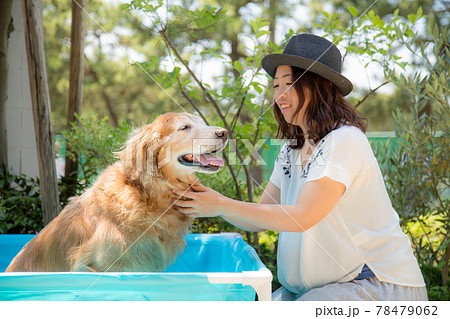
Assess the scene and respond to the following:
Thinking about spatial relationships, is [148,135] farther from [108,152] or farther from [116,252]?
[108,152]

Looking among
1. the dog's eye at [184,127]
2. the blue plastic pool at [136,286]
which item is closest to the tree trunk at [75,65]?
the dog's eye at [184,127]

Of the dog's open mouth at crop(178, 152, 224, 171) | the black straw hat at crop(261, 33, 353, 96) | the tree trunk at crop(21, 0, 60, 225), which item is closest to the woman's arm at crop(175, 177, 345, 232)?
the dog's open mouth at crop(178, 152, 224, 171)

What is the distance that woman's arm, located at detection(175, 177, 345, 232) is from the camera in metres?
1.94

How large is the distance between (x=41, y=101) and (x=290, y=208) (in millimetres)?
2194

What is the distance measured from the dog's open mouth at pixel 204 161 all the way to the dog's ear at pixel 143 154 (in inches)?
5.4

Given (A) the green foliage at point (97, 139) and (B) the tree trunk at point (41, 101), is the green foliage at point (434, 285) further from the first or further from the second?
(B) the tree trunk at point (41, 101)

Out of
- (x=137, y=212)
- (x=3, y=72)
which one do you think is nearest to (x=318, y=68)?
(x=137, y=212)

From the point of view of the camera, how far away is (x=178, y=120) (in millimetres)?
2305

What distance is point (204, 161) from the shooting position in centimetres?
221

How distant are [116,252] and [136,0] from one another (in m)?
2.01

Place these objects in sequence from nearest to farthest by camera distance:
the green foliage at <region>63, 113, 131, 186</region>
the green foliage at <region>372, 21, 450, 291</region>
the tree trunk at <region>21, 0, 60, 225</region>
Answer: the tree trunk at <region>21, 0, 60, 225</region> → the green foliage at <region>372, 21, 450, 291</region> → the green foliage at <region>63, 113, 131, 186</region>

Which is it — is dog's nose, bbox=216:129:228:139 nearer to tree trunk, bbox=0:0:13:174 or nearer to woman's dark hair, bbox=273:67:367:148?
woman's dark hair, bbox=273:67:367:148

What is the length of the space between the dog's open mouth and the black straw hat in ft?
2.02
